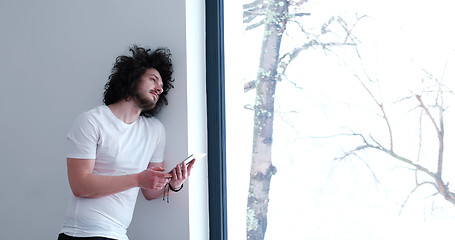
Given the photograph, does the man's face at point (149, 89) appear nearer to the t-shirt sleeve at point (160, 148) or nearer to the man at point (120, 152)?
the man at point (120, 152)

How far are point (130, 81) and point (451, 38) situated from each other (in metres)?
1.38

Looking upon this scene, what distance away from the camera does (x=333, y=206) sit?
82.7 inches

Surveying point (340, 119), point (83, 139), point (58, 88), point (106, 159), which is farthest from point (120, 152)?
point (340, 119)

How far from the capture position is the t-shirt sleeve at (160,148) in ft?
6.91

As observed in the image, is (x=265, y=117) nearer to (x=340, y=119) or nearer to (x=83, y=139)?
(x=340, y=119)

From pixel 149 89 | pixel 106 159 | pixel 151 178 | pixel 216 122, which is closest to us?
pixel 151 178

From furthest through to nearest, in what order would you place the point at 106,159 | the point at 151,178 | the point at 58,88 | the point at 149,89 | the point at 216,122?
the point at 58,88, the point at 216,122, the point at 149,89, the point at 106,159, the point at 151,178

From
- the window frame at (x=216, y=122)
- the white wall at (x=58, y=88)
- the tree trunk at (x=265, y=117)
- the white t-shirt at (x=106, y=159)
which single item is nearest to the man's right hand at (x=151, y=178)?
the white t-shirt at (x=106, y=159)

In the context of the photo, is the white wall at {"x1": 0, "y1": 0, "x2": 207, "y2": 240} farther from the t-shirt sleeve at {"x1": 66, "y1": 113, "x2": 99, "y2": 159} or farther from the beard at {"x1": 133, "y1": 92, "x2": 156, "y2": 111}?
the t-shirt sleeve at {"x1": 66, "y1": 113, "x2": 99, "y2": 159}

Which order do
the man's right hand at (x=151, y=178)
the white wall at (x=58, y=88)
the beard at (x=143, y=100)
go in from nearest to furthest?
the man's right hand at (x=151, y=178), the beard at (x=143, y=100), the white wall at (x=58, y=88)

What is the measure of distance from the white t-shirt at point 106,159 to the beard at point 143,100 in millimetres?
95

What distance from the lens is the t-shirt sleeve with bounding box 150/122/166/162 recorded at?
82.9 inches

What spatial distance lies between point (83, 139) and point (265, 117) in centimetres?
87

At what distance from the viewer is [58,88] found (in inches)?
94.9
